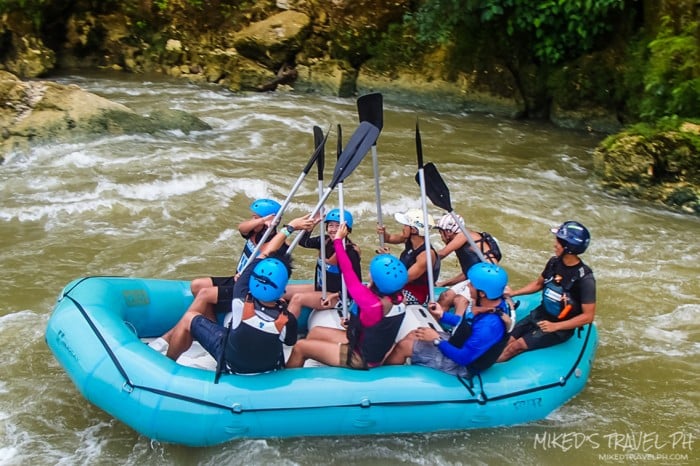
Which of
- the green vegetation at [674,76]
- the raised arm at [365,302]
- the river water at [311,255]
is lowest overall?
the river water at [311,255]

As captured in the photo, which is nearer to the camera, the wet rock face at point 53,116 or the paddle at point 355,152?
the paddle at point 355,152

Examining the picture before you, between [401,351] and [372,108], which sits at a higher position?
[372,108]

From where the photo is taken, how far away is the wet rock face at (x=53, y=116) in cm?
827

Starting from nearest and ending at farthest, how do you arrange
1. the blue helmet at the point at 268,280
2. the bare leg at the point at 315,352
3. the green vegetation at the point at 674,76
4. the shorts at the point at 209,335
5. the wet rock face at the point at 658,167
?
the blue helmet at the point at 268,280 < the shorts at the point at 209,335 < the bare leg at the point at 315,352 < the wet rock face at the point at 658,167 < the green vegetation at the point at 674,76

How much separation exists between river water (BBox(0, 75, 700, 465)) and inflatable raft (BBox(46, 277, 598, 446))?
0.61ft

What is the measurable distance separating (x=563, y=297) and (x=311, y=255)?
284cm

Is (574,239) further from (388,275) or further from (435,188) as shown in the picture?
(388,275)

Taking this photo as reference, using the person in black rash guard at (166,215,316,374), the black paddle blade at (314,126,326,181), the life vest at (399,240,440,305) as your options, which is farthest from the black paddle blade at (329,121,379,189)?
the person in black rash guard at (166,215,316,374)

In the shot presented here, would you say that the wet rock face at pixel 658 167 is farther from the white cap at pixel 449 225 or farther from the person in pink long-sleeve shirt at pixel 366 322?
the person in pink long-sleeve shirt at pixel 366 322

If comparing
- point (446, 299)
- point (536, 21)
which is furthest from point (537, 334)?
point (536, 21)

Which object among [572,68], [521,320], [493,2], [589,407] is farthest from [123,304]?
[572,68]

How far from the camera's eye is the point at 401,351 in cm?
396

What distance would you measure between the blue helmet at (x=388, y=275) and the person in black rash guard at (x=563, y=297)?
39.9 inches

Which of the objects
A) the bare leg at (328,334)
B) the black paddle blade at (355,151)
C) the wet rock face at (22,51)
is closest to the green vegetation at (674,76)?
the black paddle blade at (355,151)
